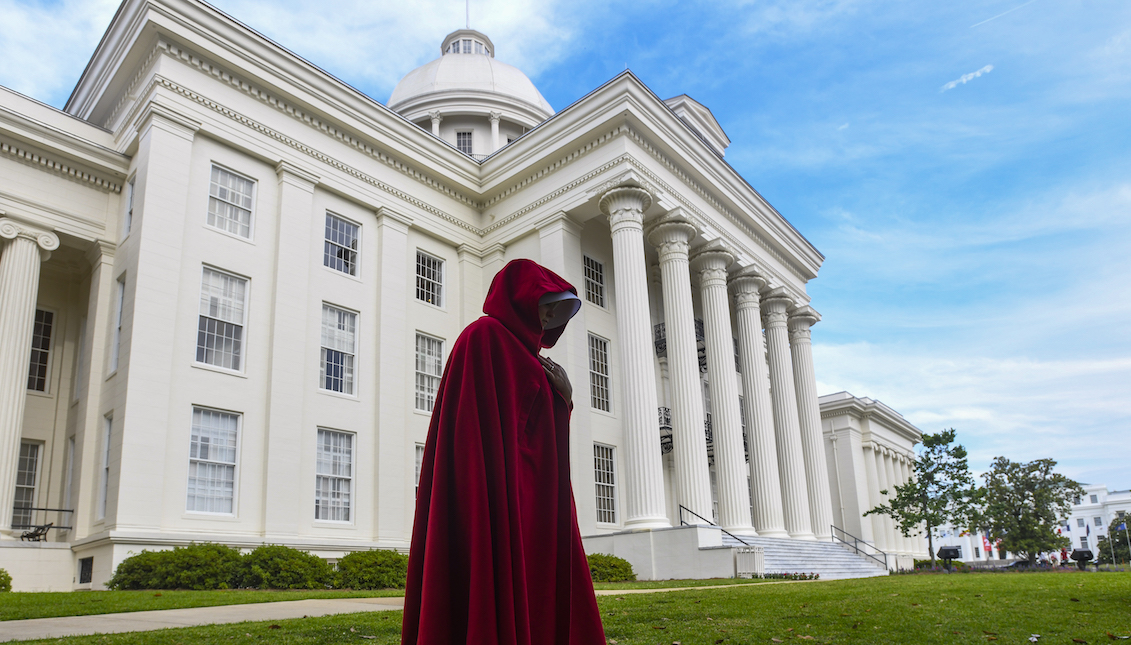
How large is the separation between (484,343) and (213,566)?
14.5 m

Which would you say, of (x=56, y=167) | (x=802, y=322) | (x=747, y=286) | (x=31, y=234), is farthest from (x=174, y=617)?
(x=802, y=322)

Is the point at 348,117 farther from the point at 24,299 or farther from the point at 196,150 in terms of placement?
the point at 24,299

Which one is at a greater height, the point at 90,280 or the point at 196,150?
the point at 196,150

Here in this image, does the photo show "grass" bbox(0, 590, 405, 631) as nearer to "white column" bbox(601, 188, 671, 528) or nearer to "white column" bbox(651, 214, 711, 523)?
"white column" bbox(601, 188, 671, 528)

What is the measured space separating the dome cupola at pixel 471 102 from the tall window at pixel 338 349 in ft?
64.8

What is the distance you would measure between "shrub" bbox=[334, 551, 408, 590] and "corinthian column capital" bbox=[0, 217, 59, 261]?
11418mm

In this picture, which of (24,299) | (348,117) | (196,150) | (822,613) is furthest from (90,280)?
(822,613)

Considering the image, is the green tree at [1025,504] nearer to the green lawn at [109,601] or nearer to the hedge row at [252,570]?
the hedge row at [252,570]

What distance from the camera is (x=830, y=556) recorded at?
27625 millimetres

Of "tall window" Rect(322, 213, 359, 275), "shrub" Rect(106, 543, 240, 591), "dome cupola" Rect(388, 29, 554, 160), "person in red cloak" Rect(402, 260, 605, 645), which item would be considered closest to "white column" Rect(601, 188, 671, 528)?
"tall window" Rect(322, 213, 359, 275)

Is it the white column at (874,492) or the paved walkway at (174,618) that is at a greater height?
the white column at (874,492)

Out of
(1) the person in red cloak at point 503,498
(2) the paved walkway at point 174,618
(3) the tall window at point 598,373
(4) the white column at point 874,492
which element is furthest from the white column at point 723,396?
(4) the white column at point 874,492

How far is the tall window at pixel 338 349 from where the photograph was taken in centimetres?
2239

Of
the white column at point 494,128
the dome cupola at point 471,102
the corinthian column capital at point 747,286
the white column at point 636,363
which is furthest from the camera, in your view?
the dome cupola at point 471,102
